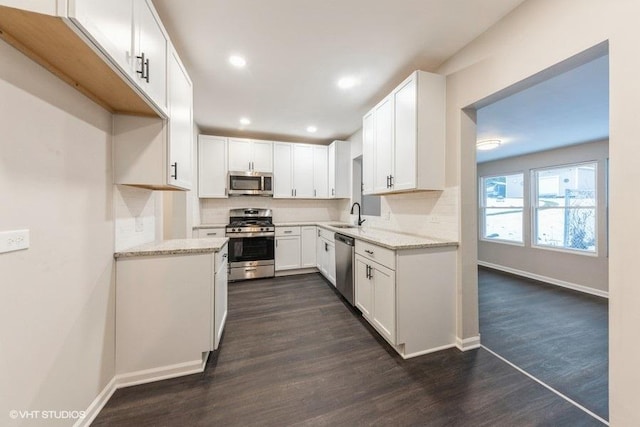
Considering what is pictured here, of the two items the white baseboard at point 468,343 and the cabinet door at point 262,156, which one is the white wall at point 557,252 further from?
the cabinet door at point 262,156

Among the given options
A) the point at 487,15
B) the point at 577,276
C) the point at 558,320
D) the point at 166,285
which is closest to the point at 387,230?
the point at 558,320

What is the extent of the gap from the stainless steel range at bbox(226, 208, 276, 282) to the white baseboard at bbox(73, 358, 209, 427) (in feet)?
6.86

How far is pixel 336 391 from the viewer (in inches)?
63.7

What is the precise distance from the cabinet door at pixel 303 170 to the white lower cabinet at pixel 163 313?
2910 millimetres

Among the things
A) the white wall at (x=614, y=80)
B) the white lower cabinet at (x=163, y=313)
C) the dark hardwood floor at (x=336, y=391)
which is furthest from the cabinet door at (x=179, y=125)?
the white wall at (x=614, y=80)

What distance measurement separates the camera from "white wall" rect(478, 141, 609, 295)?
3.59 metres

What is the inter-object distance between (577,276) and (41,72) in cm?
642

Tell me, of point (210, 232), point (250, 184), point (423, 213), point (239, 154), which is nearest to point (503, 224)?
point (423, 213)

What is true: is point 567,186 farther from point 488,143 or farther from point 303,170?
point 303,170

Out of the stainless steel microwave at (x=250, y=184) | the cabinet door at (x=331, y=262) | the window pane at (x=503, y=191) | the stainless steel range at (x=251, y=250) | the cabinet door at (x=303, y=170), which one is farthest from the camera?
the window pane at (x=503, y=191)

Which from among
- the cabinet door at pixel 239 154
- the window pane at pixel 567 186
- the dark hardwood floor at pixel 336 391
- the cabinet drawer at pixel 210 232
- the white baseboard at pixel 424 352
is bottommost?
the dark hardwood floor at pixel 336 391

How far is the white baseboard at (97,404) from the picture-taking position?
1323 millimetres

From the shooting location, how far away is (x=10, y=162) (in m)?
0.96

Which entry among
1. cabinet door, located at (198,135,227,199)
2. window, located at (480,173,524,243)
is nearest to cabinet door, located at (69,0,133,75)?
cabinet door, located at (198,135,227,199)
